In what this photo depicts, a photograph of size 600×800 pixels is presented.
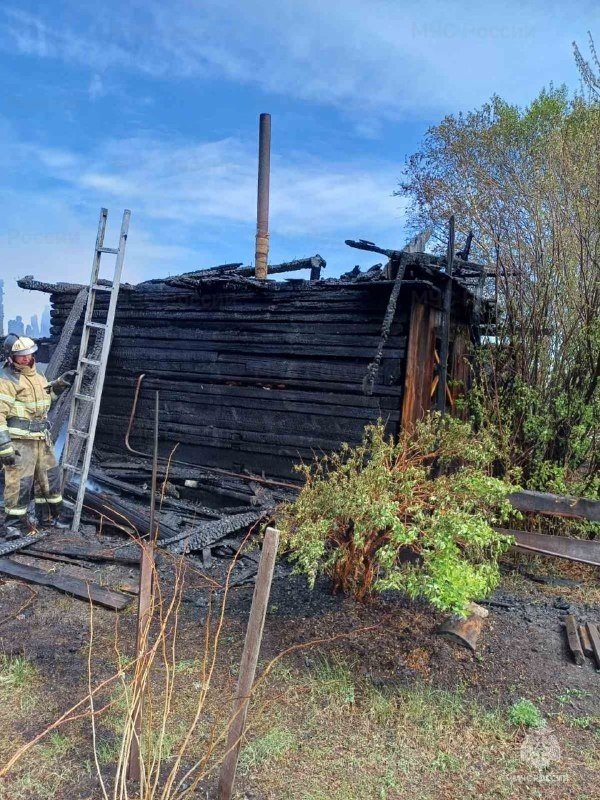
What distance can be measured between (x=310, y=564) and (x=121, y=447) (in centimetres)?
750

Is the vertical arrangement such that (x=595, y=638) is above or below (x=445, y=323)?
below

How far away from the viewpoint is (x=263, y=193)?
44.3 feet

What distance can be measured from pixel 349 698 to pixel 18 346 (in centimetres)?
633

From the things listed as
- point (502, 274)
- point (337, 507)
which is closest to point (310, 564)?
point (337, 507)

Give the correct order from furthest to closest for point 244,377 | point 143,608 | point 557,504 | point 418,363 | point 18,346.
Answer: point 244,377, point 418,363, point 18,346, point 557,504, point 143,608

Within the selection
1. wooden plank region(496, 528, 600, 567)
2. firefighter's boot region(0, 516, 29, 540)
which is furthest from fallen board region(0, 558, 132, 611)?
wooden plank region(496, 528, 600, 567)

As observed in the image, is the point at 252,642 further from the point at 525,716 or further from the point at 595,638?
the point at 595,638

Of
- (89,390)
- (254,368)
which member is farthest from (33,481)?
(254,368)

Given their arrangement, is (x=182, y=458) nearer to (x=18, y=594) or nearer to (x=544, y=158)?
(x=18, y=594)

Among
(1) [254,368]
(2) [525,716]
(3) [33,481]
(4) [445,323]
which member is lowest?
(2) [525,716]

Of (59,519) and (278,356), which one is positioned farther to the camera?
(278,356)

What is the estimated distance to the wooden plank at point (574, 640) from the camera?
5077 mm

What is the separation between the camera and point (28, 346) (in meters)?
8.21

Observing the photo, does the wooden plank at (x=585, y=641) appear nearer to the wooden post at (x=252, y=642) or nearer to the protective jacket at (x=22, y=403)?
the wooden post at (x=252, y=642)
